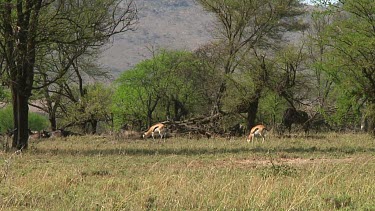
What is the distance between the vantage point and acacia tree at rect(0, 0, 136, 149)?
2077cm

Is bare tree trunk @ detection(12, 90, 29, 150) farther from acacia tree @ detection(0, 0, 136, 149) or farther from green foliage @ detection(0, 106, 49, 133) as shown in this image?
green foliage @ detection(0, 106, 49, 133)

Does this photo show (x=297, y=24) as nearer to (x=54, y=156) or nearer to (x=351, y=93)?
(x=351, y=93)

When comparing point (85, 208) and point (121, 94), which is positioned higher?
point (121, 94)

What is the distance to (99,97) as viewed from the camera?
51.1m

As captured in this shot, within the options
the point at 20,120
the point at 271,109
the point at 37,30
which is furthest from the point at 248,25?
the point at 20,120

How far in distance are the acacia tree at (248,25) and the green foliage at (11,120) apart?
31541 millimetres

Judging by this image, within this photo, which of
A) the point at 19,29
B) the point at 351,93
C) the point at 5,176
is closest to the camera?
the point at 5,176

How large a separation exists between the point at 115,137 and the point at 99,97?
18.7 meters

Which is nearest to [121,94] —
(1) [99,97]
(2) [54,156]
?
(1) [99,97]

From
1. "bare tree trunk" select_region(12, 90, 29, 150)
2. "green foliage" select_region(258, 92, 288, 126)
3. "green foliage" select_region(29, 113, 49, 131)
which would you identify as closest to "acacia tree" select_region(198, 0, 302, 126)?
"green foliage" select_region(258, 92, 288, 126)

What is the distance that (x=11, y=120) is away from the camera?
6506 centimetres

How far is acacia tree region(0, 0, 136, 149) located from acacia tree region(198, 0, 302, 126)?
Result: 16.6 m

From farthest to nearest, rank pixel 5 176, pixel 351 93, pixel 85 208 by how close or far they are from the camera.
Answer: pixel 351 93 < pixel 5 176 < pixel 85 208

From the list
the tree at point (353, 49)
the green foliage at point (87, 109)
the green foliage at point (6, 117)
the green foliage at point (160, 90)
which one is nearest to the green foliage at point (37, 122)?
the green foliage at point (6, 117)
